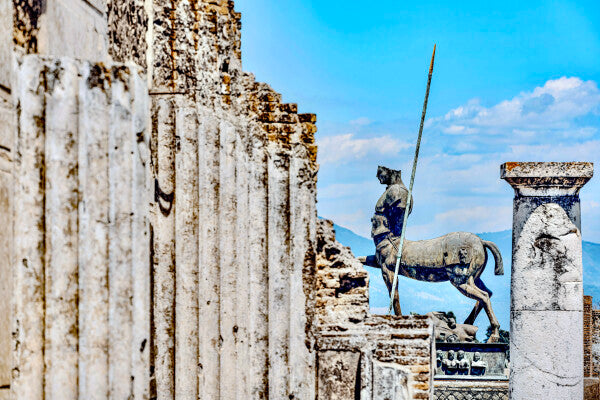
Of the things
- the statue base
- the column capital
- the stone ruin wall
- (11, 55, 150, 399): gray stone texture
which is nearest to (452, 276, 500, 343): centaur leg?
the statue base

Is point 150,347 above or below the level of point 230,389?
above

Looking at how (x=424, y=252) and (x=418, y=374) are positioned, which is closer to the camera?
(x=418, y=374)

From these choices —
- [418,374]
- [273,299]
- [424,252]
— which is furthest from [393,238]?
[273,299]

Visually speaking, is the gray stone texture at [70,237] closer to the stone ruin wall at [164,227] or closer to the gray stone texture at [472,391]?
the stone ruin wall at [164,227]

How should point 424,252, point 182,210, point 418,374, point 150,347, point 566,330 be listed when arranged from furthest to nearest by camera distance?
point 424,252 < point 566,330 < point 418,374 < point 182,210 < point 150,347

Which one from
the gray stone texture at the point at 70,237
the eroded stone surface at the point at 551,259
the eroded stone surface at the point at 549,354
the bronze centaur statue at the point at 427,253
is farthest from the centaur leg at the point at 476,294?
the gray stone texture at the point at 70,237

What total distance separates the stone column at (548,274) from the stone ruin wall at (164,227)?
442 centimetres

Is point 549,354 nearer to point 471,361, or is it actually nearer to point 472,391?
point 472,391

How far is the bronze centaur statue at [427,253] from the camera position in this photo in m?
19.5

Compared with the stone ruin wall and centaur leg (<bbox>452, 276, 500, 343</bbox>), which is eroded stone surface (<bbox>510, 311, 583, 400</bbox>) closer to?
the stone ruin wall

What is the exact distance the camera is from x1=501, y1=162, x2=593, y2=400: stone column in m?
9.89

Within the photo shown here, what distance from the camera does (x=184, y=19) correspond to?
415 centimetres

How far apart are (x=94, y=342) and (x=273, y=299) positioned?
192 centimetres

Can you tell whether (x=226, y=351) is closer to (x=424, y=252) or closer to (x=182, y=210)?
(x=182, y=210)
